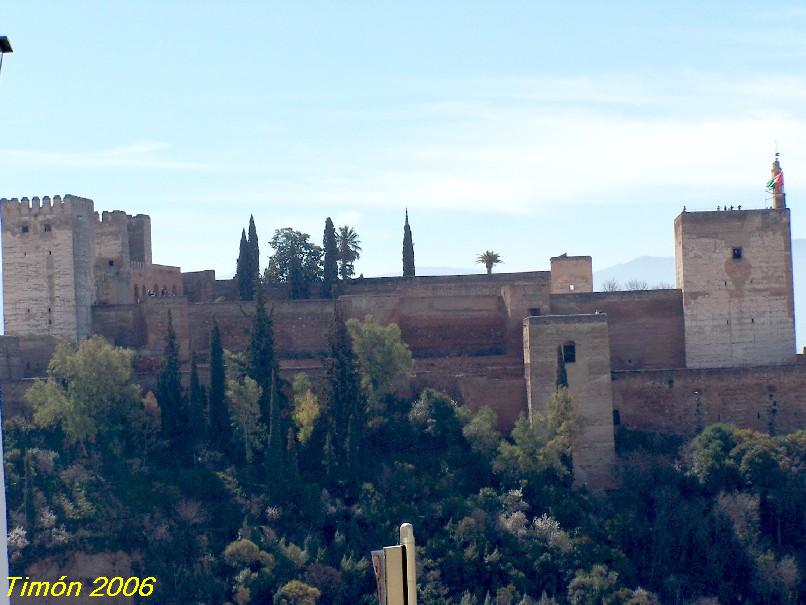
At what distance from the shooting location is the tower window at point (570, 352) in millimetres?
32719

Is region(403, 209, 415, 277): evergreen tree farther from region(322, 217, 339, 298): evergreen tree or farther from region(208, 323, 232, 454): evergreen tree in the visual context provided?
region(208, 323, 232, 454): evergreen tree

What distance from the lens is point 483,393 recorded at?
34.1 metres

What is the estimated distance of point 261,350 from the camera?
34375 millimetres

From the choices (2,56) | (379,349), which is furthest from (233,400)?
(2,56)

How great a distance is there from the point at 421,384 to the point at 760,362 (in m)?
8.05

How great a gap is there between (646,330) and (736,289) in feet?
7.67

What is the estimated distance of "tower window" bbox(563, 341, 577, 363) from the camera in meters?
32.7

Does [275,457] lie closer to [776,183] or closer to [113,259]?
[113,259]

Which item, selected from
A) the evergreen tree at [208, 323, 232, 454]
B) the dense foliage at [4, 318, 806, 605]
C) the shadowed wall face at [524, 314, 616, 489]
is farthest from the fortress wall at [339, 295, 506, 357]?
the evergreen tree at [208, 323, 232, 454]

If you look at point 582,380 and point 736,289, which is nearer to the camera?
point 582,380

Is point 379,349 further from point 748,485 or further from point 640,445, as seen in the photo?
point 748,485

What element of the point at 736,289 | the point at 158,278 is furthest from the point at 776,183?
the point at 158,278

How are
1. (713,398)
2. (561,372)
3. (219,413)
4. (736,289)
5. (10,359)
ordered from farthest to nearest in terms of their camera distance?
1. (10,359)
2. (736,289)
3. (713,398)
4. (219,413)
5. (561,372)

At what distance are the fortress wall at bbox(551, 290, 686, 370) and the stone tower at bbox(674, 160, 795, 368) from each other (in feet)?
1.04
